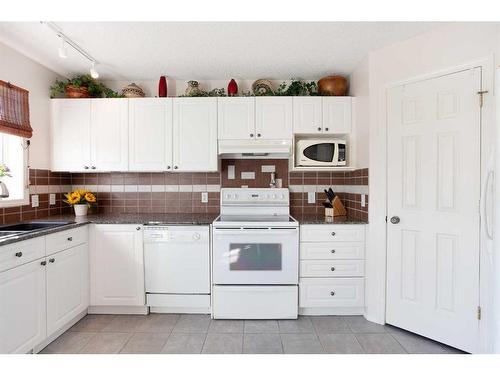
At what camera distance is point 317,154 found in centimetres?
257

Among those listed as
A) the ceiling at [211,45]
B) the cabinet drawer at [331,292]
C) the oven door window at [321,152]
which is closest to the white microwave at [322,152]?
the oven door window at [321,152]

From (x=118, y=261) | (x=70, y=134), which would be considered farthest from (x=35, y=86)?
(x=118, y=261)

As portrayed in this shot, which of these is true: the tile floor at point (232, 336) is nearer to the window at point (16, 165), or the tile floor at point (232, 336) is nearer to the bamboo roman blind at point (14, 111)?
the window at point (16, 165)

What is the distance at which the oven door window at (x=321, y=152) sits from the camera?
256 cm

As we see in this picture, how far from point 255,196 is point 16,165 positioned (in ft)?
7.45

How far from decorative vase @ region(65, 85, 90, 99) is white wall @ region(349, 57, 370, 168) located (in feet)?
9.01

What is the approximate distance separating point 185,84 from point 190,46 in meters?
0.73

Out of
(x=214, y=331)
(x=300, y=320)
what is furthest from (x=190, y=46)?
(x=300, y=320)

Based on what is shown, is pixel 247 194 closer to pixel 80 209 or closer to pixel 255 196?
pixel 255 196

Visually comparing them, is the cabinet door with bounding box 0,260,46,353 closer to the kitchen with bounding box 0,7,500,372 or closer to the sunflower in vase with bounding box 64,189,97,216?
the kitchen with bounding box 0,7,500,372

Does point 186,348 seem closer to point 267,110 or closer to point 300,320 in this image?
point 300,320

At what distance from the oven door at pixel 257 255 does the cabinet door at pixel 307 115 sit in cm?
104

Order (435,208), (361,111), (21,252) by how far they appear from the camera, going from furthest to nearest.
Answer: (361,111) → (435,208) → (21,252)

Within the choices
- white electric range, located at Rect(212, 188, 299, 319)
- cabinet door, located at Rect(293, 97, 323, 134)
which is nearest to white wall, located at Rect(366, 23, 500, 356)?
cabinet door, located at Rect(293, 97, 323, 134)
